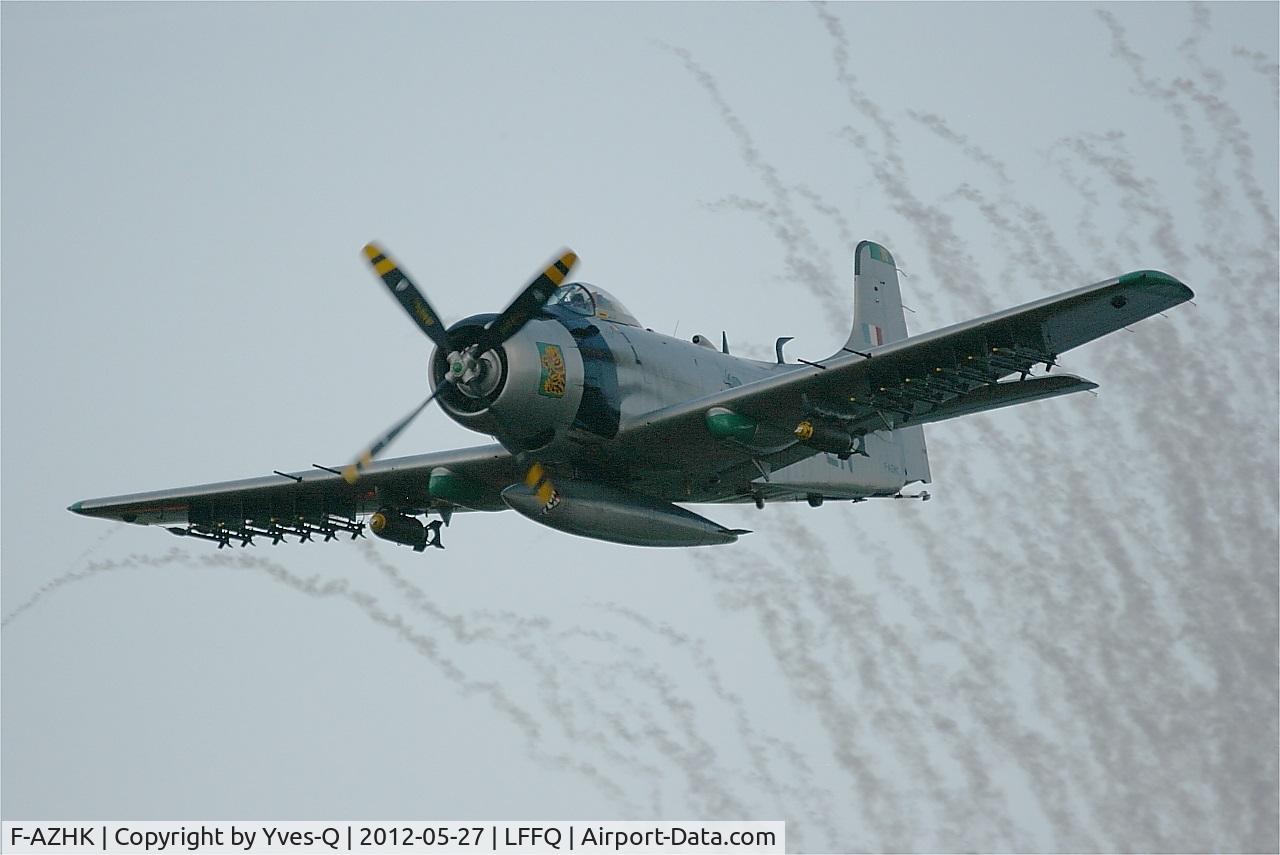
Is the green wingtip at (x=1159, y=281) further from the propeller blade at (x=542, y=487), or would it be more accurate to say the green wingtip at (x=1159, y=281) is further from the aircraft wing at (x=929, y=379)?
the propeller blade at (x=542, y=487)

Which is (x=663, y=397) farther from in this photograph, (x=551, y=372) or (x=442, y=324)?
(x=442, y=324)

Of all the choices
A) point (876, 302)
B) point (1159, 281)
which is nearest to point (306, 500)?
point (876, 302)

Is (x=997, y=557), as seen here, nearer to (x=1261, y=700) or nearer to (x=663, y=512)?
(x=1261, y=700)

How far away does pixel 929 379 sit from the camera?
27109 mm

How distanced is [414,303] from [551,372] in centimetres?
223

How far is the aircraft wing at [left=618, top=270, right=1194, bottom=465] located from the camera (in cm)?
2538

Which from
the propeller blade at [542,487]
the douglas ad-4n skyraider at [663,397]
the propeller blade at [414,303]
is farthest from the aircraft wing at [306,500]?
the propeller blade at [414,303]

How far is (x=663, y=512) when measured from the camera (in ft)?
94.7

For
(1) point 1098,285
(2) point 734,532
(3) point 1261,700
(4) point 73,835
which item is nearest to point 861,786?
(2) point 734,532

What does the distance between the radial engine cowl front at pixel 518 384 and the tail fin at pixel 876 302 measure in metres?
9.14

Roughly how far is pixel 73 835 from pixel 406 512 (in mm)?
7604

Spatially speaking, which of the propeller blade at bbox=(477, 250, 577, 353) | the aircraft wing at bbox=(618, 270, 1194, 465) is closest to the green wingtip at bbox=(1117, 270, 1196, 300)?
the aircraft wing at bbox=(618, 270, 1194, 465)

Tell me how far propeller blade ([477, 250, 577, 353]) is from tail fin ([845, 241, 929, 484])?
9.62 m

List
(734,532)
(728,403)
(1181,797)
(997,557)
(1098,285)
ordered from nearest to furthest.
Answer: (1098,285)
(728,403)
(734,532)
(1181,797)
(997,557)
